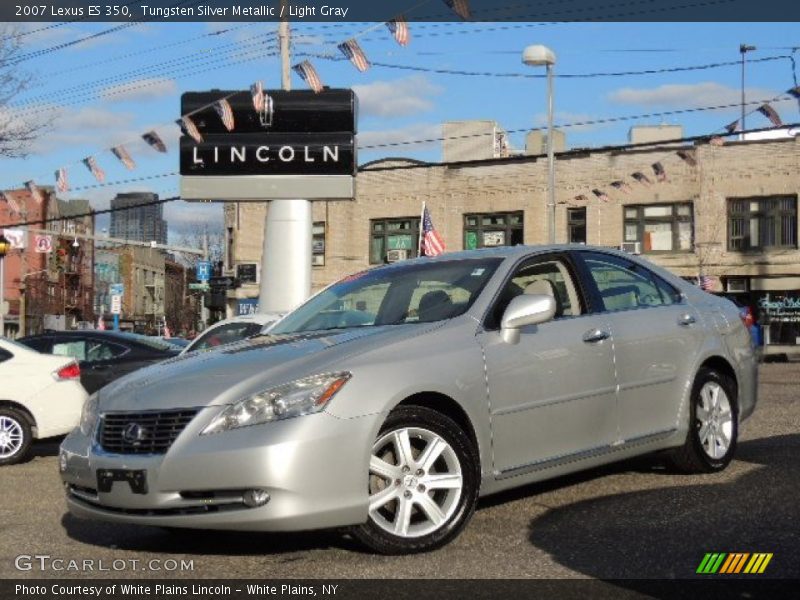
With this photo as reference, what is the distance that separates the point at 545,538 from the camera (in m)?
5.60

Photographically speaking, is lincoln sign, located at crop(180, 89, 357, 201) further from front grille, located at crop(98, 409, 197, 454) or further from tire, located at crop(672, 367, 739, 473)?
front grille, located at crop(98, 409, 197, 454)

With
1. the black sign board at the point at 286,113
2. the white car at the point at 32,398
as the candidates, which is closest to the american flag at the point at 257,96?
the black sign board at the point at 286,113

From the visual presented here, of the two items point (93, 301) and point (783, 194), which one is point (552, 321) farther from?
point (93, 301)

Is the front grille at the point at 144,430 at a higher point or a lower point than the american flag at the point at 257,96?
lower

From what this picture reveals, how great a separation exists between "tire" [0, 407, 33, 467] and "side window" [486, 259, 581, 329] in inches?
245

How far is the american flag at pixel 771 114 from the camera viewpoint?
21.6 metres

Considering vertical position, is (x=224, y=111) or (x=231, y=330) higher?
(x=224, y=111)

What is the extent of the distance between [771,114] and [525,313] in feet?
57.4

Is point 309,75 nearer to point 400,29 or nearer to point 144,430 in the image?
point 400,29

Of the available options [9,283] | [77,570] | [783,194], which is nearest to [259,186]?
[77,570]

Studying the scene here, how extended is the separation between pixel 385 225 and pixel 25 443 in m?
34.6

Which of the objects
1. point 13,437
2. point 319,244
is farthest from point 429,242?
point 319,244

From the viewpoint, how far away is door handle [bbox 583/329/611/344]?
6500mm
